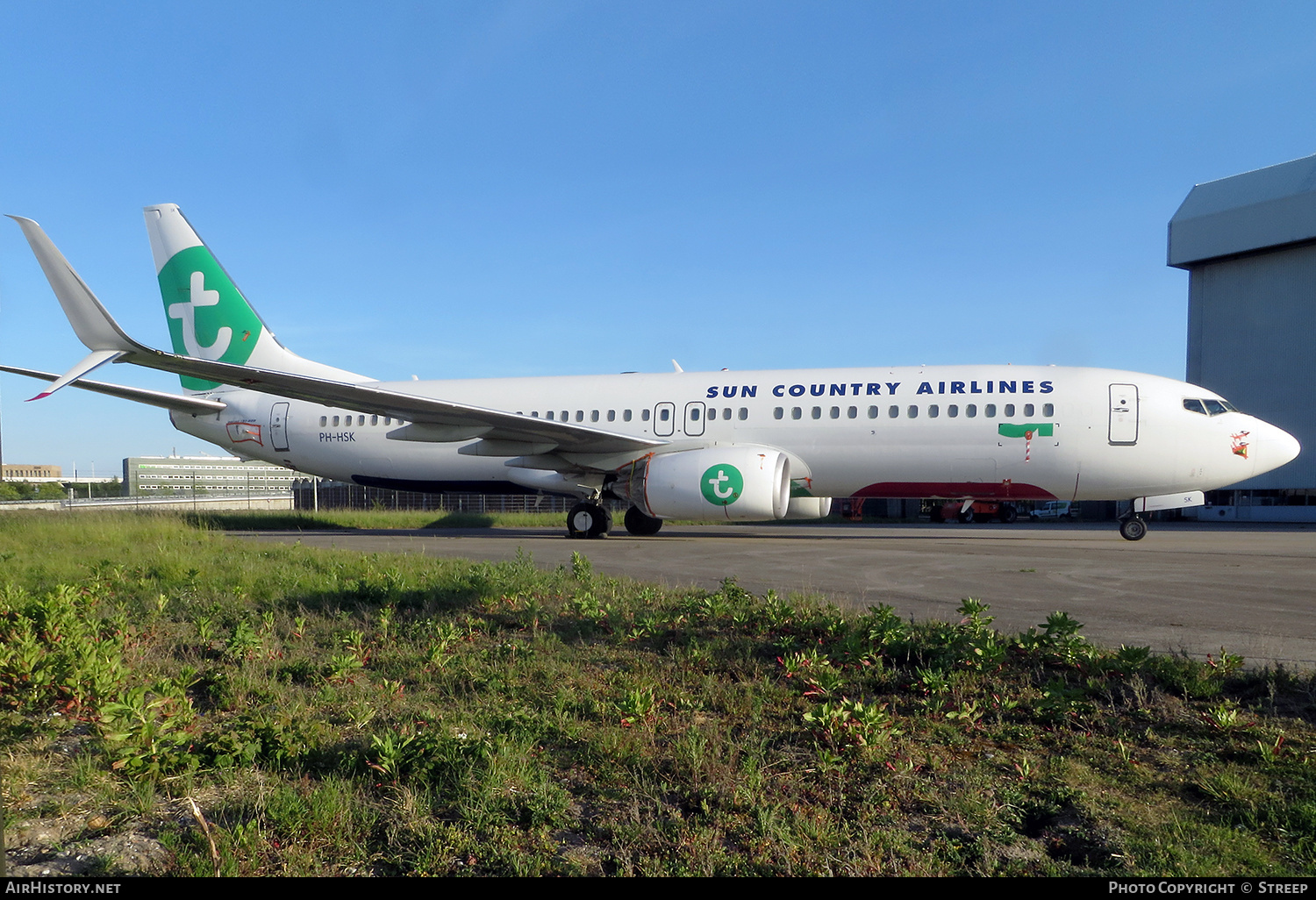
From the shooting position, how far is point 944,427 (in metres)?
14.1

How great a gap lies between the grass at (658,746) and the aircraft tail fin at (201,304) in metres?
14.2

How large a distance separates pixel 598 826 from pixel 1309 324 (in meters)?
40.7

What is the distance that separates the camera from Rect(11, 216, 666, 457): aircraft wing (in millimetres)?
10227

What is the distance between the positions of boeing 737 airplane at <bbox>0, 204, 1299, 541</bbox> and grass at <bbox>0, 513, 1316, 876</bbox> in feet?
26.1

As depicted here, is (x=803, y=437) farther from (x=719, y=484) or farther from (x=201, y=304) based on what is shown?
(x=201, y=304)

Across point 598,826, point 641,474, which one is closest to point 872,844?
point 598,826

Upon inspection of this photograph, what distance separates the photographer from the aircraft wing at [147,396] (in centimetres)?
1291

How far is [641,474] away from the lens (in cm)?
1446

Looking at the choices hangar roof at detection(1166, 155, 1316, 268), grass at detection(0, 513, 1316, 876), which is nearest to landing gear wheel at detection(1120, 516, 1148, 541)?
grass at detection(0, 513, 1316, 876)

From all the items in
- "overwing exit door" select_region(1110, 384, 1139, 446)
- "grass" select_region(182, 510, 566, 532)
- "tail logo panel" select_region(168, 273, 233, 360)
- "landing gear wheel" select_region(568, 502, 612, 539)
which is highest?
"tail logo panel" select_region(168, 273, 233, 360)

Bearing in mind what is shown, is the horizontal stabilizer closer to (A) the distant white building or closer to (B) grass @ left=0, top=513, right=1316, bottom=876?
(B) grass @ left=0, top=513, right=1316, bottom=876

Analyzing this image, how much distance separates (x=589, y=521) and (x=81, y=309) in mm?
8702

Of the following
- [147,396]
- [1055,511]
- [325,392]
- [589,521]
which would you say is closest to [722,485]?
[589,521]

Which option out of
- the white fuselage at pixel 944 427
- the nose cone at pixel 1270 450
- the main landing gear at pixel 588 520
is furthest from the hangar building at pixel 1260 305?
the main landing gear at pixel 588 520
